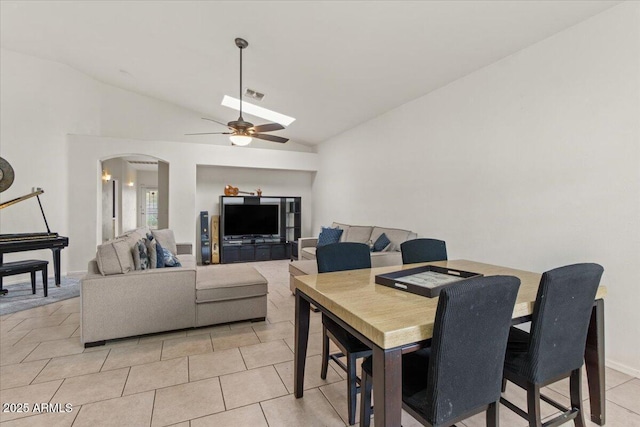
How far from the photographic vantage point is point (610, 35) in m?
2.30

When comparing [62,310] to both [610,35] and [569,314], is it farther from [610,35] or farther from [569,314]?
[610,35]

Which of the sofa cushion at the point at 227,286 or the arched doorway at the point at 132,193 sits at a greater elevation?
the arched doorway at the point at 132,193

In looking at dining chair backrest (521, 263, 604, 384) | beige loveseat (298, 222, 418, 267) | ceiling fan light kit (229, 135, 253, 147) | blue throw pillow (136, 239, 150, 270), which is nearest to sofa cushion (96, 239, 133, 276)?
blue throw pillow (136, 239, 150, 270)

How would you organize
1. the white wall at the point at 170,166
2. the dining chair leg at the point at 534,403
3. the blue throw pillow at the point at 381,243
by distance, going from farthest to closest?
the white wall at the point at 170,166 < the blue throw pillow at the point at 381,243 < the dining chair leg at the point at 534,403

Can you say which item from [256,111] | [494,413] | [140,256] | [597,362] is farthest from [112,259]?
[256,111]

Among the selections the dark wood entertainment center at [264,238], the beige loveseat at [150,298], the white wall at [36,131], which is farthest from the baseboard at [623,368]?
the white wall at [36,131]

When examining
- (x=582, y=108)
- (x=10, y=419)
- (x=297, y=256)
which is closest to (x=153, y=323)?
(x=10, y=419)

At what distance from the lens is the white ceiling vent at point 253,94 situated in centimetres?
492

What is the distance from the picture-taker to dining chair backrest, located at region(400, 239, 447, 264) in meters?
2.70

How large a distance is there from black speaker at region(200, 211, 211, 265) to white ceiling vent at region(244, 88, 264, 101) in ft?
9.18

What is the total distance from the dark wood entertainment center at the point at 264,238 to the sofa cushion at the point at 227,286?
3.17m

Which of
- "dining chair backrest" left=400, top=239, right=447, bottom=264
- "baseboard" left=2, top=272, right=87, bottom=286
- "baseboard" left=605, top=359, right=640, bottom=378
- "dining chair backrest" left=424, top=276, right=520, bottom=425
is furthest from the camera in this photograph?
"baseboard" left=2, top=272, right=87, bottom=286

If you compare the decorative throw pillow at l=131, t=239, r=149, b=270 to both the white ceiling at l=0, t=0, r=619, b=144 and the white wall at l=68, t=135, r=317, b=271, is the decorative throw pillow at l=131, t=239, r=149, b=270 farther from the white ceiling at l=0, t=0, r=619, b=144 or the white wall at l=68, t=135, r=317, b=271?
the white wall at l=68, t=135, r=317, b=271

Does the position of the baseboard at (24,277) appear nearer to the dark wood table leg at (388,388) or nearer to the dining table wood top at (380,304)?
the dining table wood top at (380,304)
